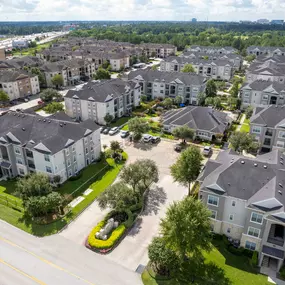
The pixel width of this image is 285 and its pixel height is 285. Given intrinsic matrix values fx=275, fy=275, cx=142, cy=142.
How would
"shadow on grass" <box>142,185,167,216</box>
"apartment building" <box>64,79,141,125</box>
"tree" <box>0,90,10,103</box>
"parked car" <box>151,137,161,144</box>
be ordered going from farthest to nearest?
"tree" <box>0,90,10,103</box>, "apartment building" <box>64,79,141,125</box>, "parked car" <box>151,137,161,144</box>, "shadow on grass" <box>142,185,167,216</box>

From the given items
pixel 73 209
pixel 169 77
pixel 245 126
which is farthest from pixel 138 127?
pixel 169 77

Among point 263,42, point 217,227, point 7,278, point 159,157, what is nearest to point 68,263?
point 7,278

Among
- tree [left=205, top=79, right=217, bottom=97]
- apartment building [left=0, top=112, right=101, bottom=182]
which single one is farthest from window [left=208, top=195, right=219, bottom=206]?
tree [left=205, top=79, right=217, bottom=97]

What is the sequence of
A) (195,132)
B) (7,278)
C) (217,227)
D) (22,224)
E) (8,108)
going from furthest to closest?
(8,108)
(195,132)
(22,224)
(217,227)
(7,278)

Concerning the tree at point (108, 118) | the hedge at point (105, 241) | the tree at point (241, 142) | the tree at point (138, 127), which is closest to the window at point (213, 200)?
the hedge at point (105, 241)

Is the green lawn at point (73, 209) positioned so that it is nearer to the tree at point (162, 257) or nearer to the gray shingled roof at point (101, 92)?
the tree at point (162, 257)

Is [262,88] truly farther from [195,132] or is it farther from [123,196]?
[123,196]

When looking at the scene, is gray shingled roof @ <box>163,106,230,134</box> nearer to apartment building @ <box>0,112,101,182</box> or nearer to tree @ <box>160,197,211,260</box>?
apartment building @ <box>0,112,101,182</box>
